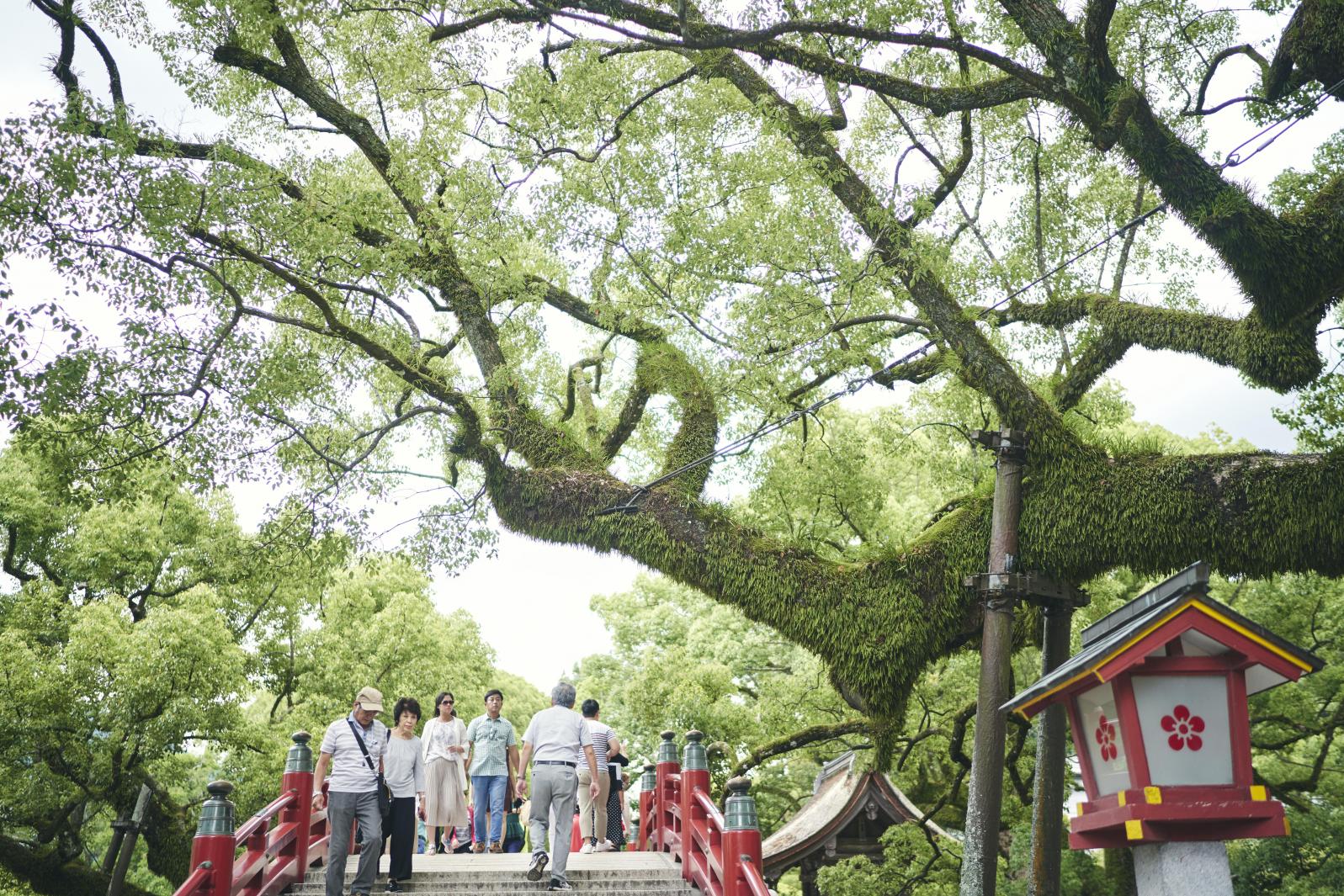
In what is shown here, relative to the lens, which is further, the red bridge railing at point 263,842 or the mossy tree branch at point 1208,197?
the mossy tree branch at point 1208,197

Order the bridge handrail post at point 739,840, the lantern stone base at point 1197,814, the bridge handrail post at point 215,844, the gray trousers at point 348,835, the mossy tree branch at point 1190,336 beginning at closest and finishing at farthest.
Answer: the lantern stone base at point 1197,814 < the bridge handrail post at point 215,844 < the bridge handrail post at point 739,840 < the gray trousers at point 348,835 < the mossy tree branch at point 1190,336

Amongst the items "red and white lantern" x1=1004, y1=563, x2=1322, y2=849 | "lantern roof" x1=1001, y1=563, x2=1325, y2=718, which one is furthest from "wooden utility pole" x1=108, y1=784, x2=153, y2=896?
"lantern roof" x1=1001, y1=563, x2=1325, y2=718

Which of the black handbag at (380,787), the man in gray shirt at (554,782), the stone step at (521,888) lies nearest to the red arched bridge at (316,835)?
the stone step at (521,888)

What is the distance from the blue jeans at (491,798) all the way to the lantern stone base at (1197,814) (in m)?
5.23

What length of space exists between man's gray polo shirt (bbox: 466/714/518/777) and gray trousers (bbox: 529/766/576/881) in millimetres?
1485

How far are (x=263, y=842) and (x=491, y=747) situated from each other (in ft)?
7.28

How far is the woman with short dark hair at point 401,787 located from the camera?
7.38 m

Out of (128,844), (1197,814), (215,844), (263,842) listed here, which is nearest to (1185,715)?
(1197,814)

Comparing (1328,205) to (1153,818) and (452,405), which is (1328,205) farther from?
(452,405)

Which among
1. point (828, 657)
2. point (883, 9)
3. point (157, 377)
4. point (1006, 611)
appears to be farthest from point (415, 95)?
point (1006, 611)

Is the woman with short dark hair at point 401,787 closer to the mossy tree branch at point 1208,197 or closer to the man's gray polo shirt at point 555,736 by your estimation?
the man's gray polo shirt at point 555,736

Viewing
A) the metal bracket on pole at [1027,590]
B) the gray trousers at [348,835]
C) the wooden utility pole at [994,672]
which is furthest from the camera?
the metal bracket on pole at [1027,590]

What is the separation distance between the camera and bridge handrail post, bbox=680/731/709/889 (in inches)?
303

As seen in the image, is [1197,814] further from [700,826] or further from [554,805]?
[554,805]
